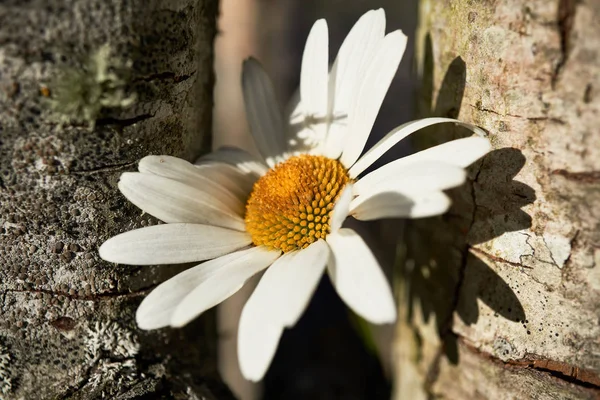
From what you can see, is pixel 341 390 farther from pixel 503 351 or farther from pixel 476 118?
pixel 476 118

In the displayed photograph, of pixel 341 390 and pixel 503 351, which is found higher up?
pixel 503 351

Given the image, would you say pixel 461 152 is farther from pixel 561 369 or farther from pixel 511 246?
pixel 561 369

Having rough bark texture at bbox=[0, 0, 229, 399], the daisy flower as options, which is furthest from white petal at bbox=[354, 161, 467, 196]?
rough bark texture at bbox=[0, 0, 229, 399]

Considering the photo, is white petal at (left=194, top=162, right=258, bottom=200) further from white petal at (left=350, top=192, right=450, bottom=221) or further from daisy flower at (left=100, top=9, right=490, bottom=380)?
white petal at (left=350, top=192, right=450, bottom=221)

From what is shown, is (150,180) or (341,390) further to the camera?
(341,390)

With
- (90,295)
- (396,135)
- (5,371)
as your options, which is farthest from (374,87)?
(5,371)

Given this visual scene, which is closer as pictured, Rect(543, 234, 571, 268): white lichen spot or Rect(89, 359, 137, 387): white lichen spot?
Rect(543, 234, 571, 268): white lichen spot

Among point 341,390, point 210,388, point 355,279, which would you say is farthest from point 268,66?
point 355,279
